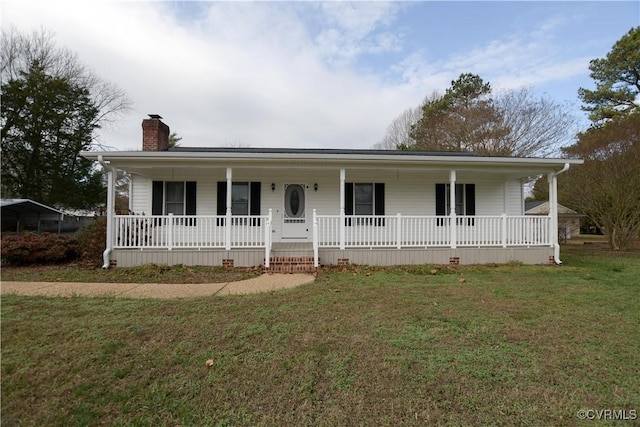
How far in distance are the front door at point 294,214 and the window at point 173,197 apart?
285 centimetres

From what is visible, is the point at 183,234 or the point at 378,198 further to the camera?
the point at 378,198

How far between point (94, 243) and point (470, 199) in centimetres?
1133

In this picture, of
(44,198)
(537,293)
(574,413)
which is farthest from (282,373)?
(44,198)

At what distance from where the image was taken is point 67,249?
8883mm

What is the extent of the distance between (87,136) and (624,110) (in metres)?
34.2

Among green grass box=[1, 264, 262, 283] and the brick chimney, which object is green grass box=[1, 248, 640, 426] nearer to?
green grass box=[1, 264, 262, 283]

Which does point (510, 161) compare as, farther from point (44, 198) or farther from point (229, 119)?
point (44, 198)

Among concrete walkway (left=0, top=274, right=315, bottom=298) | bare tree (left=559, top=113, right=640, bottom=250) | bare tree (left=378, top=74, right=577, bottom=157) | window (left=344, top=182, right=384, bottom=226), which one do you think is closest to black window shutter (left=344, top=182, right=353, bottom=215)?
window (left=344, top=182, right=384, bottom=226)

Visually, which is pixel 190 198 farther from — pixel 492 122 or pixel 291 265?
pixel 492 122

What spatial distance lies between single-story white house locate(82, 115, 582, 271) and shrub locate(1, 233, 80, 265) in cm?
175

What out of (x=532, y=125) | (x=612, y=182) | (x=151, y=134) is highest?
(x=532, y=125)

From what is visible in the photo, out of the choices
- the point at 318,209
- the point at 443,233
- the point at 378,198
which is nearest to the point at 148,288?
the point at 318,209

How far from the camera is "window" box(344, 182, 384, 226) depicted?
33.7 feet

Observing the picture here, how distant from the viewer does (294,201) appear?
404 inches
